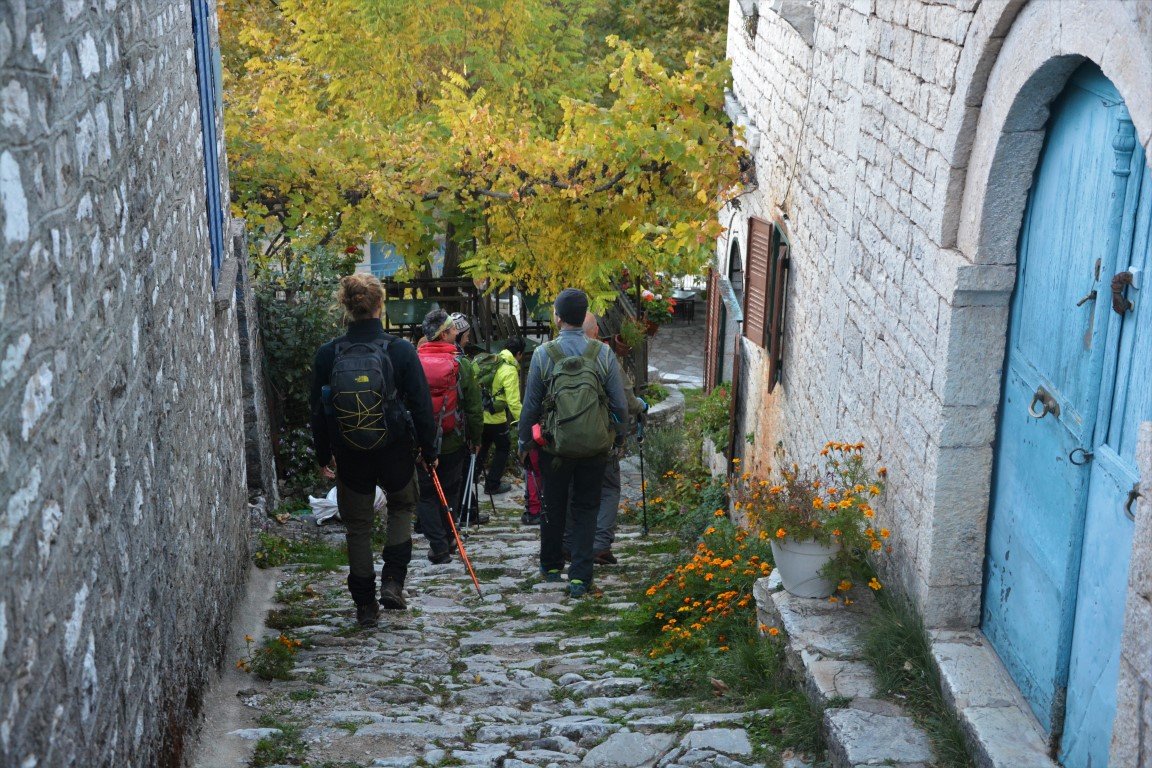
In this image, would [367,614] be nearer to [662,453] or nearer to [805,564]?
[805,564]

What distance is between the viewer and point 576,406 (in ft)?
20.9

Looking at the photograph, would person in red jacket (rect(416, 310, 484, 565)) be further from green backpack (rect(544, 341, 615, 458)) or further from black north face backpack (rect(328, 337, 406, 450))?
black north face backpack (rect(328, 337, 406, 450))

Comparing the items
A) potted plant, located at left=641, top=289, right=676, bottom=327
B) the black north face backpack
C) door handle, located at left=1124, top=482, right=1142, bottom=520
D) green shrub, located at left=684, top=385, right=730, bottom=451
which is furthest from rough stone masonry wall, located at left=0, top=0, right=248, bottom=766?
potted plant, located at left=641, top=289, right=676, bottom=327

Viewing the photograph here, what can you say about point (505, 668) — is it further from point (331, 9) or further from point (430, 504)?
point (331, 9)

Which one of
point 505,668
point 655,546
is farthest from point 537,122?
point 505,668

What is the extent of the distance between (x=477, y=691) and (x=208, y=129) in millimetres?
3077

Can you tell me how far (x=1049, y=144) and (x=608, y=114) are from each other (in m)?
6.02

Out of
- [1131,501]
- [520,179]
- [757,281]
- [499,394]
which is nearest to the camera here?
[1131,501]

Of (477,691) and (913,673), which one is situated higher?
(913,673)

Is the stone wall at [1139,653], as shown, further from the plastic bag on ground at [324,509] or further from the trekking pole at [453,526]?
the plastic bag on ground at [324,509]

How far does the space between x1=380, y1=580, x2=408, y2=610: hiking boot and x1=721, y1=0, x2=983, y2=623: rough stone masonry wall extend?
2.29 m

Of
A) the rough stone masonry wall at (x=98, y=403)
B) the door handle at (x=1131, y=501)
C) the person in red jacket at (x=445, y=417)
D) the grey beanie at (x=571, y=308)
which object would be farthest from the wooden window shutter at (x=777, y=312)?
the door handle at (x=1131, y=501)

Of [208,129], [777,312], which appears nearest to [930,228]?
[777,312]

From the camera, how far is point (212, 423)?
5.42 m
